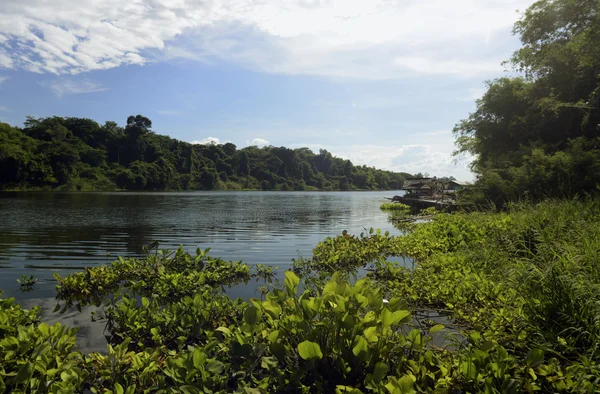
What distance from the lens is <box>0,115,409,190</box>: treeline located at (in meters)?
73.4

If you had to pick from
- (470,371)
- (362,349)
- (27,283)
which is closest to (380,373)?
(362,349)

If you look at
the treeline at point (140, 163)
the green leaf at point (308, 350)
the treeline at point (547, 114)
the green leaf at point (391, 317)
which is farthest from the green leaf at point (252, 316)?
the treeline at point (140, 163)

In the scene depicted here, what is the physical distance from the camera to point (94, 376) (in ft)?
13.2

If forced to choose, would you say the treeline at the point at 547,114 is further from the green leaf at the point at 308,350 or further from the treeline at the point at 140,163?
the treeline at the point at 140,163

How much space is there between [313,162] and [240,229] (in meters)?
157

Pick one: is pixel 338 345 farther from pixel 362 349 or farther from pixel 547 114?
pixel 547 114

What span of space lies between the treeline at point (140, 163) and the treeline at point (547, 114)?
7798 centimetres

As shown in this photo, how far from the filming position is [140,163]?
323ft

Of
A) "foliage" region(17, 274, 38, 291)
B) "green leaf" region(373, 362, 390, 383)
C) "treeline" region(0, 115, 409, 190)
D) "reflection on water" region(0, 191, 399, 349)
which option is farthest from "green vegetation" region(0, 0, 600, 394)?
"treeline" region(0, 115, 409, 190)

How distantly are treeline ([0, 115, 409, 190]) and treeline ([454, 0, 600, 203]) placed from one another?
256 feet

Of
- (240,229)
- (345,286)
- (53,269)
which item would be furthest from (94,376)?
(240,229)

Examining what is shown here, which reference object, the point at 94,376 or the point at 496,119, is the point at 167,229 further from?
the point at 496,119

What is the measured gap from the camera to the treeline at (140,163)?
7344 cm

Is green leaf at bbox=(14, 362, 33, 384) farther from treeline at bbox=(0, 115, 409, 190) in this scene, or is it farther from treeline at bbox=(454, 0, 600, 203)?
treeline at bbox=(0, 115, 409, 190)
